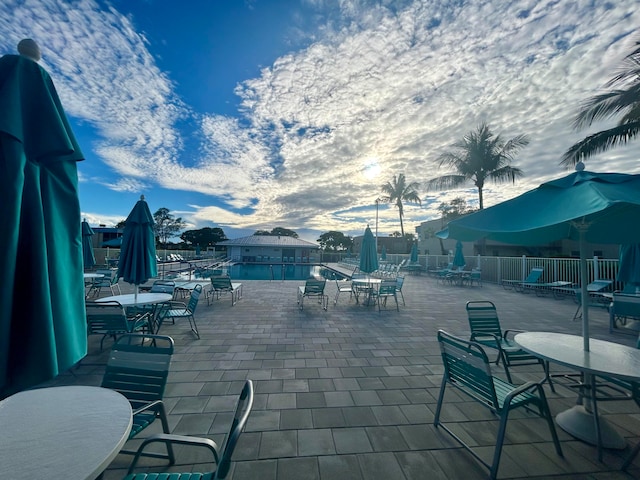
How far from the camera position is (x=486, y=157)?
17953 mm

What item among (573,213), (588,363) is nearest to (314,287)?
(588,363)

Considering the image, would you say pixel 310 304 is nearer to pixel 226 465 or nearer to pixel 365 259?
pixel 365 259

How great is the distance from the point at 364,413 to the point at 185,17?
27.0 feet

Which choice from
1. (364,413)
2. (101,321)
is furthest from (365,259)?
(101,321)

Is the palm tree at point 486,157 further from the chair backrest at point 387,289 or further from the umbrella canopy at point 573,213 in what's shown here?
the umbrella canopy at point 573,213

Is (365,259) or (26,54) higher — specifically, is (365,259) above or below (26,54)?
below

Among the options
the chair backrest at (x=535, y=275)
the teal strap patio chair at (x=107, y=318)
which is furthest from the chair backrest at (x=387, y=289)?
the chair backrest at (x=535, y=275)

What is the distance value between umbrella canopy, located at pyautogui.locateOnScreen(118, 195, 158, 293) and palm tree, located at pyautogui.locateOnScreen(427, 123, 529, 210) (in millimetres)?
19604

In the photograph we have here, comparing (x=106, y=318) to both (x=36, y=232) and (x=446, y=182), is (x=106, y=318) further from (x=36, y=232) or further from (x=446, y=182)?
(x=446, y=182)

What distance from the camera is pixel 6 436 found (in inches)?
45.9

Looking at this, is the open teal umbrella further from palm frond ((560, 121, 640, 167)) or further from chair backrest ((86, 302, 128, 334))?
palm frond ((560, 121, 640, 167))

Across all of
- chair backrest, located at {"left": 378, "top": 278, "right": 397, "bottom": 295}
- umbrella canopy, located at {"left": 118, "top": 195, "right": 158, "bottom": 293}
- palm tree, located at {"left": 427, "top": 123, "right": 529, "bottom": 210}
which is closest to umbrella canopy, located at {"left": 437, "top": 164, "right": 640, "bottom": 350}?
chair backrest, located at {"left": 378, "top": 278, "right": 397, "bottom": 295}

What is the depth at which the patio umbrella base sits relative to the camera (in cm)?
219

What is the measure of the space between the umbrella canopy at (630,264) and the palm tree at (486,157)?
45.0 feet
